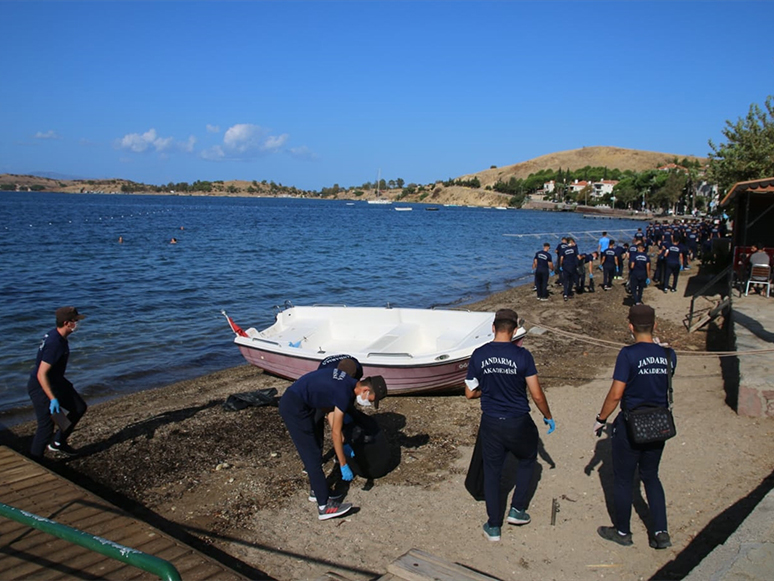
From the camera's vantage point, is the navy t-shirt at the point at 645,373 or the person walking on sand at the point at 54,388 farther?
the person walking on sand at the point at 54,388

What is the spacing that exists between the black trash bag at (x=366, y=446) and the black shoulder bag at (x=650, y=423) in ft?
8.47

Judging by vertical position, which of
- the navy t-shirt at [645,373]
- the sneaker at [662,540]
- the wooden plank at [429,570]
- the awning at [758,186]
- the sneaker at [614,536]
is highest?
the awning at [758,186]

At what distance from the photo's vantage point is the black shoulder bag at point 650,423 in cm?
415

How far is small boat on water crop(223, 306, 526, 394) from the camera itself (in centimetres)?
877

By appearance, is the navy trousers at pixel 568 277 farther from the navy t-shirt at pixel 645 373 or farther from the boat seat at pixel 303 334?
the navy t-shirt at pixel 645 373

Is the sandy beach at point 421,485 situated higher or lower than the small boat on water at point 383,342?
lower

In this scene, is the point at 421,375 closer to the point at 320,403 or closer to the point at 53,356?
the point at 320,403

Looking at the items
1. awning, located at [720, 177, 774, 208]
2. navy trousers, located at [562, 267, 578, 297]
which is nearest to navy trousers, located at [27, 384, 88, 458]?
awning, located at [720, 177, 774, 208]

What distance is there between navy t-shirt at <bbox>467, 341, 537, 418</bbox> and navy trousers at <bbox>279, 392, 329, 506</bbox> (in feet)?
5.06

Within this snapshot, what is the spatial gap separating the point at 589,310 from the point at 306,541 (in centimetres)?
1303

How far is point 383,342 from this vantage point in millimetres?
9875

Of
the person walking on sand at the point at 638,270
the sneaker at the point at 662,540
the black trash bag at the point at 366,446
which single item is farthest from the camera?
the person walking on sand at the point at 638,270

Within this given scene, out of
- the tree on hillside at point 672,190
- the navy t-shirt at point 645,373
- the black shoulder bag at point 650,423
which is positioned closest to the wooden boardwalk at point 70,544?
the black shoulder bag at point 650,423

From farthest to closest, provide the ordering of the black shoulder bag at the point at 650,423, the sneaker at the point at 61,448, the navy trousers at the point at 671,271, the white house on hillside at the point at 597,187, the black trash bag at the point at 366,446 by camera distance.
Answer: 1. the white house on hillside at the point at 597,187
2. the navy trousers at the point at 671,271
3. the sneaker at the point at 61,448
4. the black trash bag at the point at 366,446
5. the black shoulder bag at the point at 650,423
